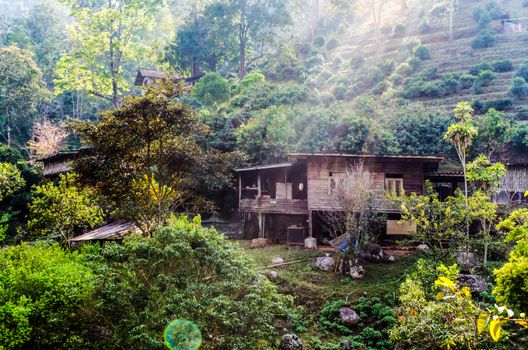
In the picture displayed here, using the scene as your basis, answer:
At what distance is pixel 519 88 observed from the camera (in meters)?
36.4

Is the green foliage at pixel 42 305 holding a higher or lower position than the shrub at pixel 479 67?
lower

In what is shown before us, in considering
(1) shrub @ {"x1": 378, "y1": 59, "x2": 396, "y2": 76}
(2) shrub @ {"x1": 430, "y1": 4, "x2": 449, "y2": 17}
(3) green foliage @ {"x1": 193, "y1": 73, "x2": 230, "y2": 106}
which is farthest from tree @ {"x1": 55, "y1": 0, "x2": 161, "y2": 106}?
(2) shrub @ {"x1": 430, "y1": 4, "x2": 449, "y2": 17}

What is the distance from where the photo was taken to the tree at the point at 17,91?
3675 cm

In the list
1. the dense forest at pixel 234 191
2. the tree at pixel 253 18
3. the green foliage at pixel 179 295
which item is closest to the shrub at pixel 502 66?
the dense forest at pixel 234 191

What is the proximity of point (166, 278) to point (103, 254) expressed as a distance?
2.26m

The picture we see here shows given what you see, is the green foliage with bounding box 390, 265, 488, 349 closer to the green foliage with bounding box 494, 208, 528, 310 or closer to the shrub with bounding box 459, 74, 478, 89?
the green foliage with bounding box 494, 208, 528, 310

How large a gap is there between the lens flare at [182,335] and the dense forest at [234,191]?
4 cm

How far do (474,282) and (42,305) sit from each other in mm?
15222

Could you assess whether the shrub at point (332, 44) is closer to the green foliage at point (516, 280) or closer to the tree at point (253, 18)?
the tree at point (253, 18)

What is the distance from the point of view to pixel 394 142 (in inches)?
1139

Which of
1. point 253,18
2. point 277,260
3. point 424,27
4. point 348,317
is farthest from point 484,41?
point 348,317

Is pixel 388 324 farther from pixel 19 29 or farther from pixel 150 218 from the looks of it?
pixel 19 29

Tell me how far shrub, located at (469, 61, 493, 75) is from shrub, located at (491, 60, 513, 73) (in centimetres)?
57

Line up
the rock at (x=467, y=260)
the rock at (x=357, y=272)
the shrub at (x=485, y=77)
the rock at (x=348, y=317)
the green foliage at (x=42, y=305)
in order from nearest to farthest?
the green foliage at (x=42, y=305)
the rock at (x=348, y=317)
the rock at (x=467, y=260)
the rock at (x=357, y=272)
the shrub at (x=485, y=77)
